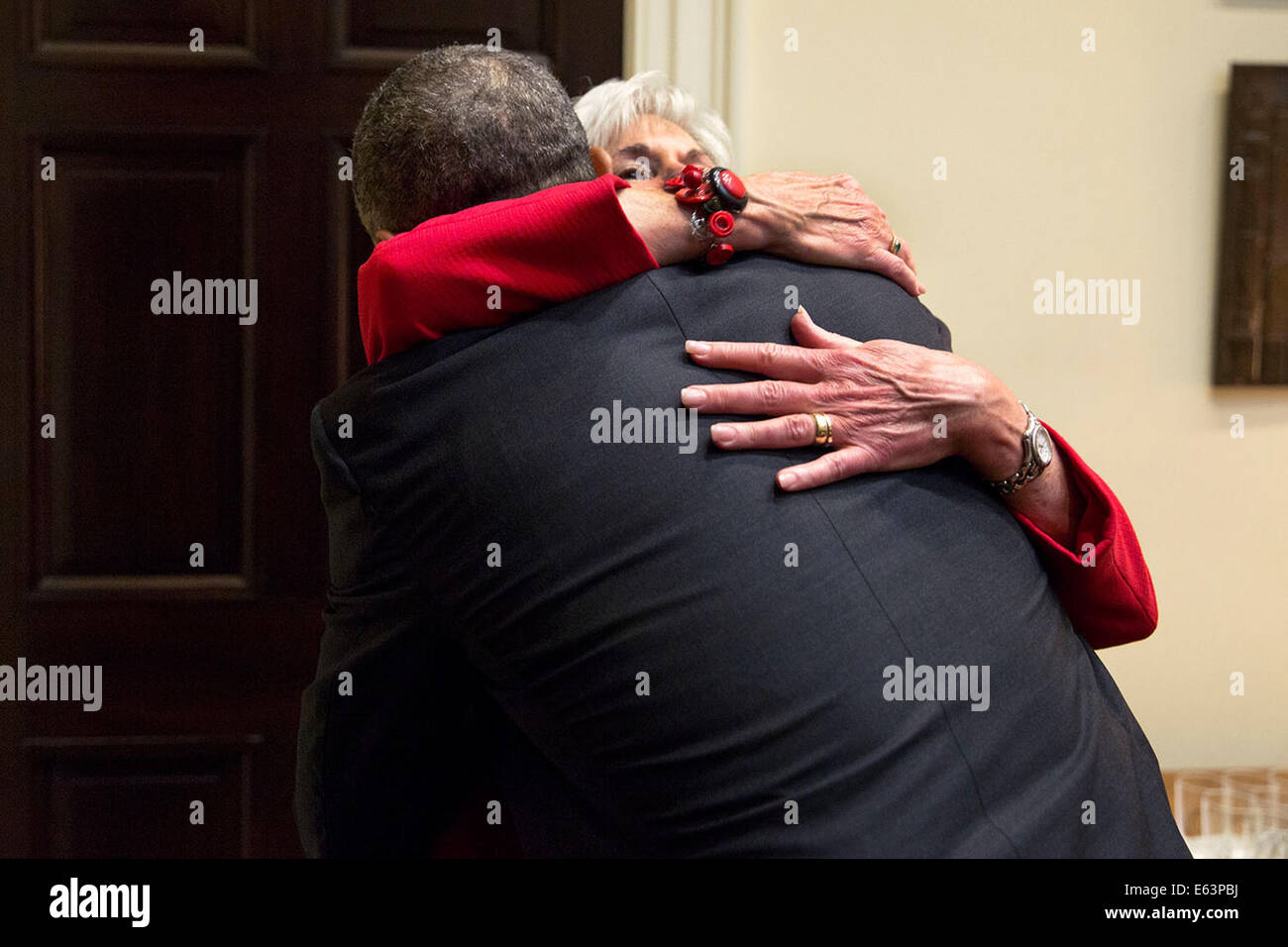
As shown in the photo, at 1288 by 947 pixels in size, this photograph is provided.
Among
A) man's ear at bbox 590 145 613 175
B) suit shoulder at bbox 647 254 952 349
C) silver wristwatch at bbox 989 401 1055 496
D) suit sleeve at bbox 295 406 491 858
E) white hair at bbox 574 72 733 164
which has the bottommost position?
suit sleeve at bbox 295 406 491 858

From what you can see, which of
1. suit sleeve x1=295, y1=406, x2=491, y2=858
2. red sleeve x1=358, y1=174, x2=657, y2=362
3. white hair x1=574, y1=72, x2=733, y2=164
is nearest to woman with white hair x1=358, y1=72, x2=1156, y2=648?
red sleeve x1=358, y1=174, x2=657, y2=362

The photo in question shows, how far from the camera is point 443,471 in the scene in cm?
76

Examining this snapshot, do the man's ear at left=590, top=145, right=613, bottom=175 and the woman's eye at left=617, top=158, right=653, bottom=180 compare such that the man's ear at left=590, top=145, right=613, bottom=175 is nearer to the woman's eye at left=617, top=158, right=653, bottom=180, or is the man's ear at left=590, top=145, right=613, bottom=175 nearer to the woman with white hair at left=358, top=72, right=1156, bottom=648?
the woman's eye at left=617, top=158, right=653, bottom=180

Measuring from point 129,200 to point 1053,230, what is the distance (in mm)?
1515

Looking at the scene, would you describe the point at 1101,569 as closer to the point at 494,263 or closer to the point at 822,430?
the point at 822,430

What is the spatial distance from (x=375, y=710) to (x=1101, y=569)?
0.67 m

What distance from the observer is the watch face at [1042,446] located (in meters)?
0.92

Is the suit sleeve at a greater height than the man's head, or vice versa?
the man's head

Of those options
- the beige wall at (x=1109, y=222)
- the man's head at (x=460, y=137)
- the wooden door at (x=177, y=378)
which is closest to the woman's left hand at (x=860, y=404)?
the man's head at (x=460, y=137)

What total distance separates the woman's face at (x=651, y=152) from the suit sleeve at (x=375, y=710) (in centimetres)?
78

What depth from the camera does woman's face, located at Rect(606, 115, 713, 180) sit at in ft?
4.72

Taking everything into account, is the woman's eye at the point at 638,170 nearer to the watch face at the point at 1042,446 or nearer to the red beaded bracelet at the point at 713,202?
the red beaded bracelet at the point at 713,202
